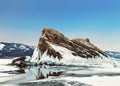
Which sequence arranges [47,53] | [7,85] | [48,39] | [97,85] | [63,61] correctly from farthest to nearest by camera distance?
[48,39] → [47,53] → [63,61] → [7,85] → [97,85]

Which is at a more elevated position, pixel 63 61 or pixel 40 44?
pixel 40 44

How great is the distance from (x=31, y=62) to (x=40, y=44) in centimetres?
807

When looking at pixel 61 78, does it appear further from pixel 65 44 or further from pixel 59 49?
pixel 65 44

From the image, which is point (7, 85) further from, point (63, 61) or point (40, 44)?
point (40, 44)

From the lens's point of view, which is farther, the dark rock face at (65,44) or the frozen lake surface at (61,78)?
the dark rock face at (65,44)

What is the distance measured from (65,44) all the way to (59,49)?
6955 mm

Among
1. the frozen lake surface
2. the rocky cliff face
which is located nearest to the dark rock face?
the rocky cliff face

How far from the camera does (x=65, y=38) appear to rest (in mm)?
123188

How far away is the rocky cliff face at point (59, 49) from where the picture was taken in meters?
109

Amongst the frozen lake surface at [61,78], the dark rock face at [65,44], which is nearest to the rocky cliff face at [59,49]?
the dark rock face at [65,44]

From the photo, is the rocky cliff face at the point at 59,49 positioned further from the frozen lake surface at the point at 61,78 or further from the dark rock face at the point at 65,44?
the frozen lake surface at the point at 61,78

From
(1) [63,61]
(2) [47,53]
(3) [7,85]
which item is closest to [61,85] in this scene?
(3) [7,85]

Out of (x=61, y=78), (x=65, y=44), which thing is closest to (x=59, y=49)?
(x=65, y=44)

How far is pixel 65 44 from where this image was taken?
11969cm
